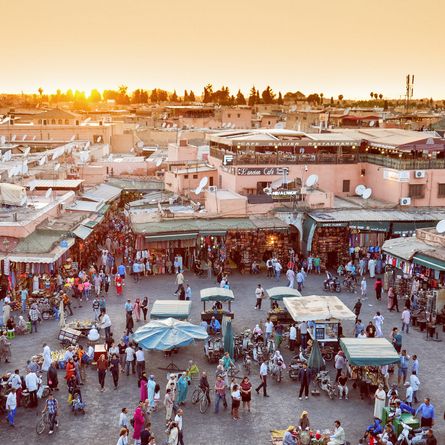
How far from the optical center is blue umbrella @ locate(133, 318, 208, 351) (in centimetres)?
1717

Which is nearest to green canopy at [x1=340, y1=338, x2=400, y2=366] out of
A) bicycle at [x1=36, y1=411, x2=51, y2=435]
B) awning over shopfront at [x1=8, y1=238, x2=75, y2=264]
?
bicycle at [x1=36, y1=411, x2=51, y2=435]

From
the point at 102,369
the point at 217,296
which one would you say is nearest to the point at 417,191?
the point at 217,296

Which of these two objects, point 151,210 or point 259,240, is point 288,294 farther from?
point 151,210

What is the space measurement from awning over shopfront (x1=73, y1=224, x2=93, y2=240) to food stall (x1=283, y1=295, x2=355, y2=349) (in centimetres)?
1126

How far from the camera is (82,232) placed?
27.9 metres

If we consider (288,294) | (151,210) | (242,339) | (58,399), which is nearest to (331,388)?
(242,339)

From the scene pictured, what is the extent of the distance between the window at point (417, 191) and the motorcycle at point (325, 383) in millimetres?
19376

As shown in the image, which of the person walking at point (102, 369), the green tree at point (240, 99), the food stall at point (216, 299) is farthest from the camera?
the green tree at point (240, 99)

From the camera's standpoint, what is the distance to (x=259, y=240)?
30344 millimetres

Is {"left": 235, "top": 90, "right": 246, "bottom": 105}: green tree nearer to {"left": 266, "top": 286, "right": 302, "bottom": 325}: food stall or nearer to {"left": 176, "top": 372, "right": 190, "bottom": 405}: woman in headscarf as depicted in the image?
{"left": 266, "top": 286, "right": 302, "bottom": 325}: food stall

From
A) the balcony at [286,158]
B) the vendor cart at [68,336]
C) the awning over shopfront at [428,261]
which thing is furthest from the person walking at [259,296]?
the balcony at [286,158]

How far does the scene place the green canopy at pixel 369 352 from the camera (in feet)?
52.4

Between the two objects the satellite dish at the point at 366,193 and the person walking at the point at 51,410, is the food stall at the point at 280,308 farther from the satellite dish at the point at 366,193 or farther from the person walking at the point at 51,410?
the satellite dish at the point at 366,193

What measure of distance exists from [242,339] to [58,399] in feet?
19.9
